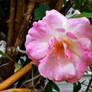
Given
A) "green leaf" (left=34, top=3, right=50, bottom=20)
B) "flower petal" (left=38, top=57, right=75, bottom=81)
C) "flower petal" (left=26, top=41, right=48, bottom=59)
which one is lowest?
"flower petal" (left=38, top=57, right=75, bottom=81)

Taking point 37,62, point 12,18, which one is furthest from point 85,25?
point 12,18

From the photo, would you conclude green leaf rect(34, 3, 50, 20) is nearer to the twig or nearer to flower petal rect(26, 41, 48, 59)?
the twig

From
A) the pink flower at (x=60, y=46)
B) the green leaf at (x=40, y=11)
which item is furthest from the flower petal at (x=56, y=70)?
the green leaf at (x=40, y=11)

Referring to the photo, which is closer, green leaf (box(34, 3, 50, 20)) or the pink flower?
the pink flower

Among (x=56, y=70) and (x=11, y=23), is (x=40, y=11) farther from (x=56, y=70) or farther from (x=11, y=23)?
(x=56, y=70)

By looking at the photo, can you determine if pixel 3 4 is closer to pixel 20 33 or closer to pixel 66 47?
pixel 20 33

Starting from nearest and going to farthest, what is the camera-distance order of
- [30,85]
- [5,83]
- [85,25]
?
[85,25], [5,83], [30,85]

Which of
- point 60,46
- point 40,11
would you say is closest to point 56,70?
point 60,46

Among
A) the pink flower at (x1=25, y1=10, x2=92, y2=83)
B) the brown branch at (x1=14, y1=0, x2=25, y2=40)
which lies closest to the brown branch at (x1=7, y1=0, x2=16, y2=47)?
the brown branch at (x1=14, y1=0, x2=25, y2=40)

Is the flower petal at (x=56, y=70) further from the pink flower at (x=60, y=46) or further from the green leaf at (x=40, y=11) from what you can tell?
the green leaf at (x=40, y=11)
